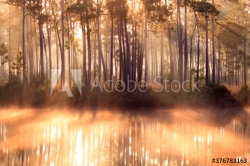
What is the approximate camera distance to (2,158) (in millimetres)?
10914

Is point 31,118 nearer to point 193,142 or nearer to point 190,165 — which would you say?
point 193,142

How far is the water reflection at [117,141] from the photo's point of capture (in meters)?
10.8

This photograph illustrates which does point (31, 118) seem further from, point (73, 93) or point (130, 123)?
point (73, 93)

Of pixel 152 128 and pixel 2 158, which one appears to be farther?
pixel 152 128

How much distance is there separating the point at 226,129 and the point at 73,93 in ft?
47.1

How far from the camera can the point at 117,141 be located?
14.1 metres

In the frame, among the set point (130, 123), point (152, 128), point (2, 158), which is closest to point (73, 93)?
point (130, 123)

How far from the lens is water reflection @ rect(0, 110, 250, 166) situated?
1084cm

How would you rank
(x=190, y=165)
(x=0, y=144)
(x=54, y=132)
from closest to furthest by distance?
1. (x=190, y=165)
2. (x=0, y=144)
3. (x=54, y=132)

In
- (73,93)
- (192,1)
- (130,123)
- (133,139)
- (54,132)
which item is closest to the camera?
(133,139)

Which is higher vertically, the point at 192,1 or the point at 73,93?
the point at 192,1

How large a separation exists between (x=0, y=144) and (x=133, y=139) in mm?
4321

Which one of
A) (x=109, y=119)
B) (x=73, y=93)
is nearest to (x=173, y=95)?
(x=73, y=93)

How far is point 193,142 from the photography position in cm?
1379
